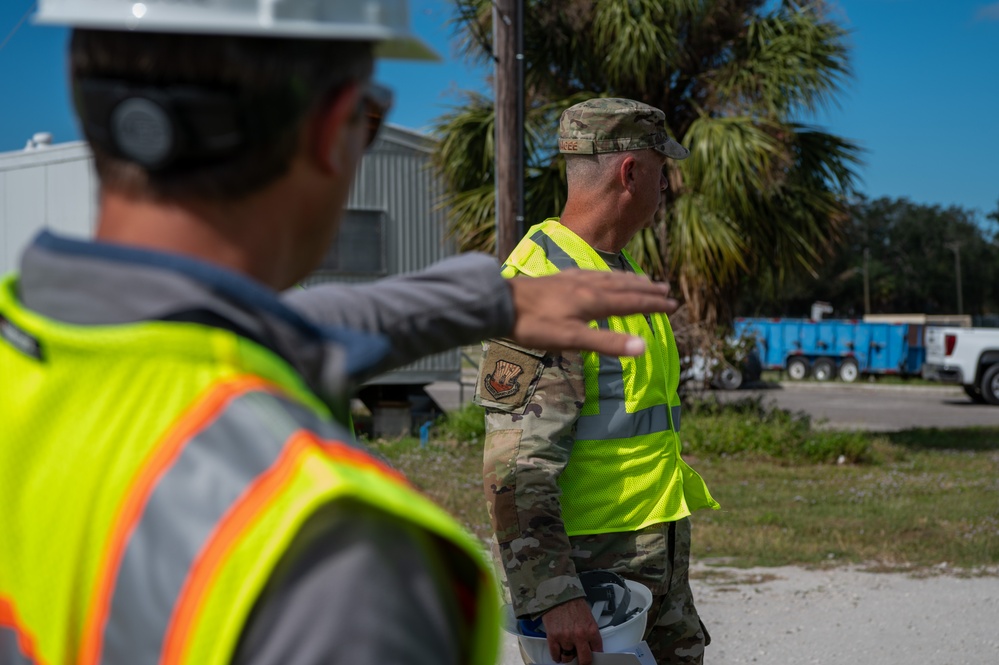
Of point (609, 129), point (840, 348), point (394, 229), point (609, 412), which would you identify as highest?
point (394, 229)

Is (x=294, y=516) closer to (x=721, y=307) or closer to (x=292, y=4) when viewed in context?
(x=292, y=4)

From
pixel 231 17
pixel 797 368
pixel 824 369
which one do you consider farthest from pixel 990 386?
pixel 231 17

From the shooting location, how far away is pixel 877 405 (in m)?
21.0

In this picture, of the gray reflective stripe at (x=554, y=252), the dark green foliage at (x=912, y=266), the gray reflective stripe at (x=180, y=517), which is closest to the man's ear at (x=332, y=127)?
the gray reflective stripe at (x=180, y=517)

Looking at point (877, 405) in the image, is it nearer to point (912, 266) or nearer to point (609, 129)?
point (609, 129)

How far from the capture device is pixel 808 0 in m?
12.2

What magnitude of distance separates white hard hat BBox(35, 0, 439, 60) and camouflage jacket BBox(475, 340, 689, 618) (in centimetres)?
179

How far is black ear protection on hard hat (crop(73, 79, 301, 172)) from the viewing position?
2.73ft

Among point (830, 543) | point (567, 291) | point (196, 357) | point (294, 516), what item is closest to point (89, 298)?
point (196, 357)

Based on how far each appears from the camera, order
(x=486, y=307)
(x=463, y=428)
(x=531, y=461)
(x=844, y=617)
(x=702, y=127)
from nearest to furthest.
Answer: (x=486, y=307)
(x=531, y=461)
(x=844, y=617)
(x=702, y=127)
(x=463, y=428)

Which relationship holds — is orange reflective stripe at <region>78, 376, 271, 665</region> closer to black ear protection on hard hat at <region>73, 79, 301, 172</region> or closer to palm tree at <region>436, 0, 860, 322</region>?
black ear protection on hard hat at <region>73, 79, 301, 172</region>

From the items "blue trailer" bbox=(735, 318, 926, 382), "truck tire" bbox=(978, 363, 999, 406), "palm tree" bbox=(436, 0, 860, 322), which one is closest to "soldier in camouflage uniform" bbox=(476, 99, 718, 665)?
"palm tree" bbox=(436, 0, 860, 322)

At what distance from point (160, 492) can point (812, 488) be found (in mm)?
9774

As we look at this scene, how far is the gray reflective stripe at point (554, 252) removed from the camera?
2793 millimetres
